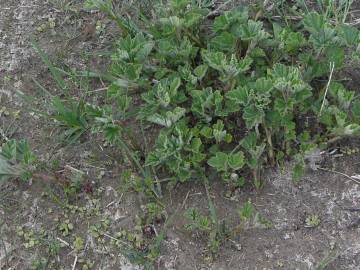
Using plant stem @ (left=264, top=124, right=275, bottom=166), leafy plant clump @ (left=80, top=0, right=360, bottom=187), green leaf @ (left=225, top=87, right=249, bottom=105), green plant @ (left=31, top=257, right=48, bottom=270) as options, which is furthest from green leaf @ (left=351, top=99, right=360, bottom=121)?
green plant @ (left=31, top=257, right=48, bottom=270)

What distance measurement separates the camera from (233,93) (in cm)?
285

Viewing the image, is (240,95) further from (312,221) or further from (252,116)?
(312,221)

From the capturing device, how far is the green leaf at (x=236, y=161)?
2797mm

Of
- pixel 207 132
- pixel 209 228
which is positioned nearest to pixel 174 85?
pixel 207 132

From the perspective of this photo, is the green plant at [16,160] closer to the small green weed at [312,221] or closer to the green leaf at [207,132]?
the green leaf at [207,132]

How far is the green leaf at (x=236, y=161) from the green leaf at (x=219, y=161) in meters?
0.02

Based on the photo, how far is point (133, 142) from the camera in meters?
3.09

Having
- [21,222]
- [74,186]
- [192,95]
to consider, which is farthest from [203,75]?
[21,222]

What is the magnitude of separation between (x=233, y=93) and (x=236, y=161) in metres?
0.32

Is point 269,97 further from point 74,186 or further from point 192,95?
point 74,186

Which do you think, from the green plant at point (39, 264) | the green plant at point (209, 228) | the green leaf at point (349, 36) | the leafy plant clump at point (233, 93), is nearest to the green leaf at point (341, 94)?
the leafy plant clump at point (233, 93)

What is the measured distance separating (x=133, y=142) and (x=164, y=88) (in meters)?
0.33

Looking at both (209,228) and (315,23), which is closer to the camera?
(209,228)

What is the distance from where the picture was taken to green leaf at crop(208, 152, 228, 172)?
2828 millimetres
